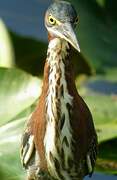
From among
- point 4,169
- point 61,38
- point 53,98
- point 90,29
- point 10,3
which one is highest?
point 10,3

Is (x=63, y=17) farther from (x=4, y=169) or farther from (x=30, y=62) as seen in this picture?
(x=30, y=62)

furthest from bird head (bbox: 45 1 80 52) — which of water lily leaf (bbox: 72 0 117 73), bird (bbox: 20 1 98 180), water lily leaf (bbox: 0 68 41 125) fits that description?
water lily leaf (bbox: 72 0 117 73)

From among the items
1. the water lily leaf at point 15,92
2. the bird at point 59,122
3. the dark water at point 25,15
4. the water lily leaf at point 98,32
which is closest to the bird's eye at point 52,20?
the bird at point 59,122

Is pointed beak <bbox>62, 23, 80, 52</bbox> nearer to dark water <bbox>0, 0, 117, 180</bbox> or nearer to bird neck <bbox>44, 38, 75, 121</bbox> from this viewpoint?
bird neck <bbox>44, 38, 75, 121</bbox>

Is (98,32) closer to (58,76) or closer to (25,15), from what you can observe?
(25,15)

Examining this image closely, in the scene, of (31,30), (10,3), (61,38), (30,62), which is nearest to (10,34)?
(30,62)

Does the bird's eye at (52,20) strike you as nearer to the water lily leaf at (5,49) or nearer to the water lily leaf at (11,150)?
the water lily leaf at (11,150)
